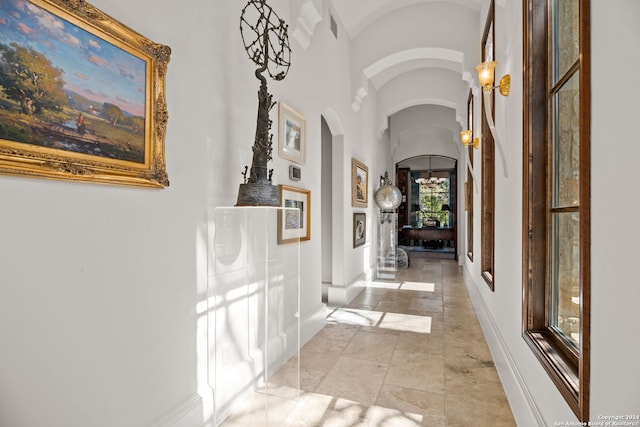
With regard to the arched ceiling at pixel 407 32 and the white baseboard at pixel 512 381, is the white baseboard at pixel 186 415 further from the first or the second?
the arched ceiling at pixel 407 32

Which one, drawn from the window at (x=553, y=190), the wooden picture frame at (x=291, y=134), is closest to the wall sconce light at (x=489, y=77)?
the window at (x=553, y=190)

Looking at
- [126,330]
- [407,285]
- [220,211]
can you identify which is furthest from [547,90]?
[407,285]

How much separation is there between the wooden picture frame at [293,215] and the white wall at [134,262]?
687mm

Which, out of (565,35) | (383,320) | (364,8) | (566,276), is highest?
(364,8)

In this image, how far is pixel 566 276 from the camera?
1.69 m

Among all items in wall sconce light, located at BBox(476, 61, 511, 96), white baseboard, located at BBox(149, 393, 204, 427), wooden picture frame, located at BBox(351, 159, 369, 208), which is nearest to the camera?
white baseboard, located at BBox(149, 393, 204, 427)

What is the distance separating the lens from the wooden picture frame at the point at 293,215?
10.1 ft

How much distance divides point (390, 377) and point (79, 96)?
9.47 ft

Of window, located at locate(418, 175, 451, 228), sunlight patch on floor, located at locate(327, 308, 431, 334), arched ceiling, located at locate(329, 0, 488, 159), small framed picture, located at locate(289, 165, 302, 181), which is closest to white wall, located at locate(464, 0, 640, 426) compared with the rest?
small framed picture, located at locate(289, 165, 302, 181)

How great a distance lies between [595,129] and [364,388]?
238 centimetres

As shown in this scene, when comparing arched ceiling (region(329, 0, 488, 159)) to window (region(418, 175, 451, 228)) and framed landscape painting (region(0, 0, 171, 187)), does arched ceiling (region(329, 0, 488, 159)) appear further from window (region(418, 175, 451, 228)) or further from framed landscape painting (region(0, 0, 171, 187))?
window (region(418, 175, 451, 228))

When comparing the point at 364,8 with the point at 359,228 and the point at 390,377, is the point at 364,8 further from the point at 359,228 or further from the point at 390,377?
the point at 390,377

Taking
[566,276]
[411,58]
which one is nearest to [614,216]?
[566,276]

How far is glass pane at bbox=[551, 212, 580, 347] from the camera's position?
157 cm
